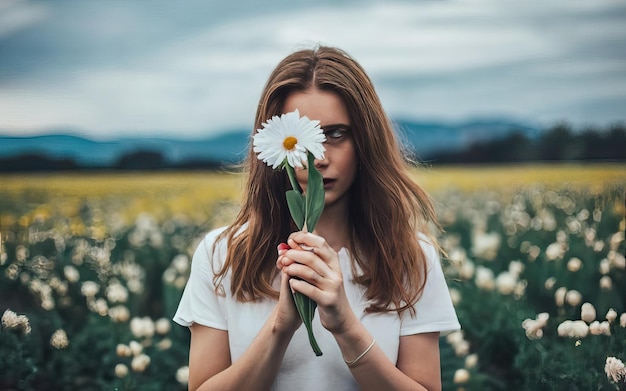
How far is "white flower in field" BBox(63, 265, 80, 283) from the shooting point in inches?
133

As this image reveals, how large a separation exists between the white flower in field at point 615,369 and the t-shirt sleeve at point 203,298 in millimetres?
1169

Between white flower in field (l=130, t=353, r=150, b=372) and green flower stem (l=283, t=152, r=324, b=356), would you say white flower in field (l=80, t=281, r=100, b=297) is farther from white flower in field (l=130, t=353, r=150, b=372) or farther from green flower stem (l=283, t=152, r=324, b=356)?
green flower stem (l=283, t=152, r=324, b=356)

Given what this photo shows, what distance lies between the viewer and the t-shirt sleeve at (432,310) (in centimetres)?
175

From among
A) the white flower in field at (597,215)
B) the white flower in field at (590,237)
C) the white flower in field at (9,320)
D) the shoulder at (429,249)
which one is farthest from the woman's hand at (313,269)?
the white flower in field at (597,215)

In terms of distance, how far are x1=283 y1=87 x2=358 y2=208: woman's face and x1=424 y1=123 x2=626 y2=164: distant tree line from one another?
2136 mm

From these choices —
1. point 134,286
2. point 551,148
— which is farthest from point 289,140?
point 551,148

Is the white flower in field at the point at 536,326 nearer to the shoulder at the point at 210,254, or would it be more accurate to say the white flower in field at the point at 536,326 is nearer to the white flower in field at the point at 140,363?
the shoulder at the point at 210,254

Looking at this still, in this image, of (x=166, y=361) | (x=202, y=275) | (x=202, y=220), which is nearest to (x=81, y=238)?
(x=202, y=220)

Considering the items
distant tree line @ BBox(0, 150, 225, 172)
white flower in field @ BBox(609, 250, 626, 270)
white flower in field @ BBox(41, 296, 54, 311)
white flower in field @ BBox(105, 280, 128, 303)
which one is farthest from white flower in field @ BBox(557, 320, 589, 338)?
white flower in field @ BBox(41, 296, 54, 311)

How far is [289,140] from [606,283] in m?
1.91

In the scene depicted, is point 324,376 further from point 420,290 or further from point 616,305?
point 616,305

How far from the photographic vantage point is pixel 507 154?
412cm

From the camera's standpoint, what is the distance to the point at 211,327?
67.6 inches

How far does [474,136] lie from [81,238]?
197cm
